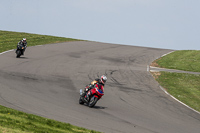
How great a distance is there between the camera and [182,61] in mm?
38156

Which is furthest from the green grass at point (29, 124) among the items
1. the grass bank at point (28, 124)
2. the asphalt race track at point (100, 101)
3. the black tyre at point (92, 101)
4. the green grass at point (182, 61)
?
the green grass at point (182, 61)

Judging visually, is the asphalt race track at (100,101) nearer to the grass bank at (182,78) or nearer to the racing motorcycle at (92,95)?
the racing motorcycle at (92,95)

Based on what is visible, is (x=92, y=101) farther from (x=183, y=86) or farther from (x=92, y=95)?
(x=183, y=86)

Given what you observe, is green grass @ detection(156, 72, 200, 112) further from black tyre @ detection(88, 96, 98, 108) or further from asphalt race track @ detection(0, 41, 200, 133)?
black tyre @ detection(88, 96, 98, 108)

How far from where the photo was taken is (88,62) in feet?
106

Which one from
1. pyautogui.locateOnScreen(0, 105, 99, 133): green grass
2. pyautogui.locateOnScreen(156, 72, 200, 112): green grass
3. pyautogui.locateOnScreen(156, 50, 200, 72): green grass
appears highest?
pyautogui.locateOnScreen(156, 50, 200, 72): green grass

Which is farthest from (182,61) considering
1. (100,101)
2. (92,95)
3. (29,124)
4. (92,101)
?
(29,124)

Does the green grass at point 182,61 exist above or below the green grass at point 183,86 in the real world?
above

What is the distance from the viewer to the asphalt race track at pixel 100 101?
14.4 metres

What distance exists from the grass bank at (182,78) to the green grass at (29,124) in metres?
11.3

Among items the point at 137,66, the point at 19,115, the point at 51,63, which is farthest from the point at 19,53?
the point at 19,115

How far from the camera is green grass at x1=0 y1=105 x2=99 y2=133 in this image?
10185 millimetres

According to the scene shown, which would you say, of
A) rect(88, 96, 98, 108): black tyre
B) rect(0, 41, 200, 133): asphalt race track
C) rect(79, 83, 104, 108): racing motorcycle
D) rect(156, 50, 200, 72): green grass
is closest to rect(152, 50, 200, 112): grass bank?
rect(156, 50, 200, 72): green grass

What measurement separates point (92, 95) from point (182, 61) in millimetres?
23400
